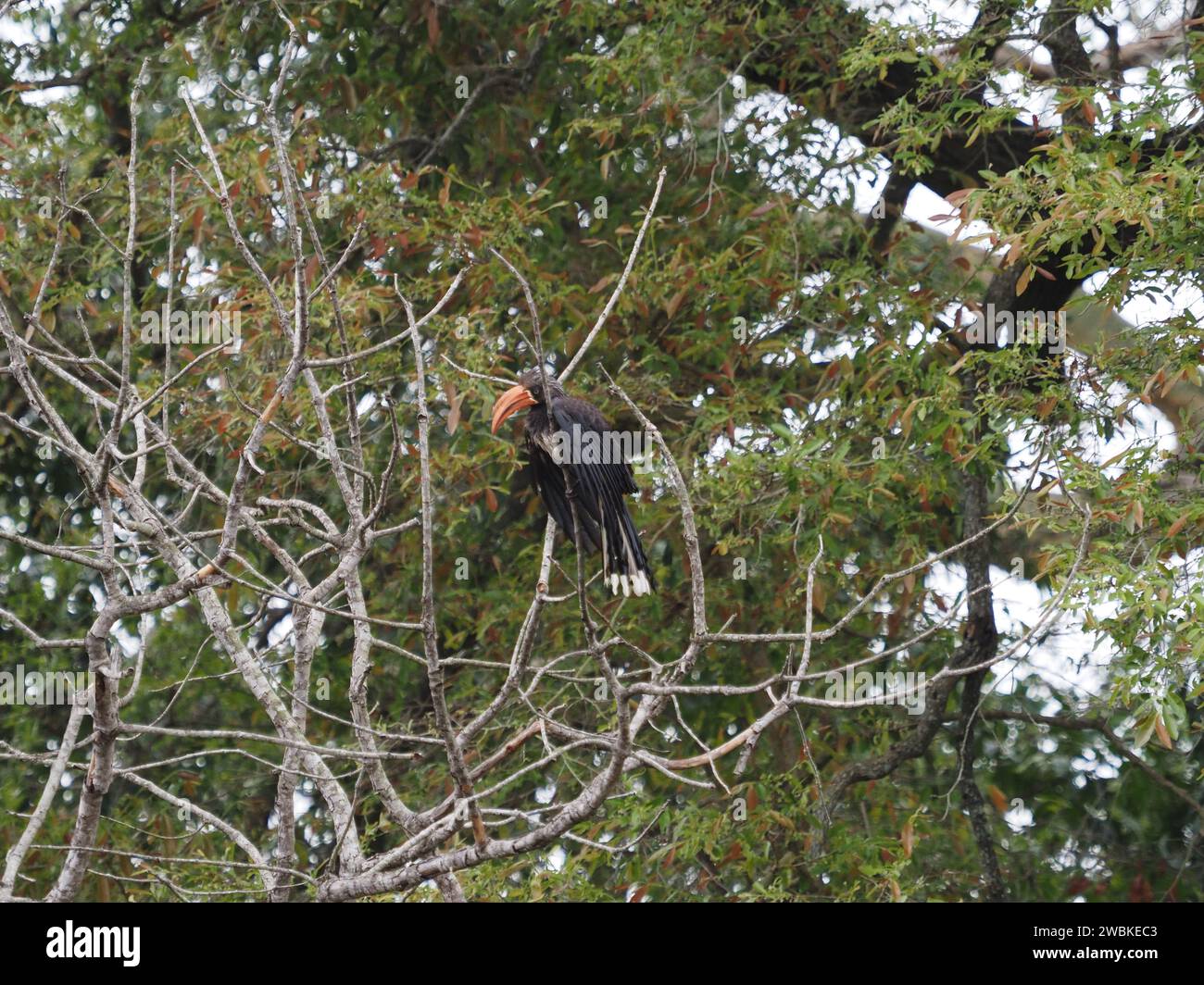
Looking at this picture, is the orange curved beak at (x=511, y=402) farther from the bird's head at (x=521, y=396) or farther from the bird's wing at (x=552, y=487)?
the bird's wing at (x=552, y=487)

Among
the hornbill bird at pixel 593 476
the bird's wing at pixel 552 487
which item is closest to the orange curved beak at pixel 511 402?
the hornbill bird at pixel 593 476

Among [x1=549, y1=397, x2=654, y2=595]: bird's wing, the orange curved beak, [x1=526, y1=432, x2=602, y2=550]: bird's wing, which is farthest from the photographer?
[x1=526, y1=432, x2=602, y2=550]: bird's wing

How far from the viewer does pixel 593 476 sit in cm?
453

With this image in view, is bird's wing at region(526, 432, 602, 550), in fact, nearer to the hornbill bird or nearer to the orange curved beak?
the hornbill bird

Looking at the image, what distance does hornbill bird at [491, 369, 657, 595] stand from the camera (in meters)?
4.52

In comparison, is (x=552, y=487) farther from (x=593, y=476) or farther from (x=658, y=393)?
(x=658, y=393)

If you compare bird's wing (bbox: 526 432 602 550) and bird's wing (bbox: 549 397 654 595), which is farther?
bird's wing (bbox: 526 432 602 550)

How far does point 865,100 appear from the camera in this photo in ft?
20.0

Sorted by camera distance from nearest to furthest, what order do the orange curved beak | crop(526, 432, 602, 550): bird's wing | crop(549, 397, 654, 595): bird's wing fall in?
the orange curved beak, crop(549, 397, 654, 595): bird's wing, crop(526, 432, 602, 550): bird's wing

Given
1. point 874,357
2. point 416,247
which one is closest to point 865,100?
point 874,357

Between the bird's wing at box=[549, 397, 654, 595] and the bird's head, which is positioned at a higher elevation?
the bird's head

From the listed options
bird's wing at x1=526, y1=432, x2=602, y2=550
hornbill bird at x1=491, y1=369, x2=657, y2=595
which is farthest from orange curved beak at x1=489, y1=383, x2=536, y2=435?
bird's wing at x1=526, y1=432, x2=602, y2=550

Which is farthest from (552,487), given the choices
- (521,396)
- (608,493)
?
(521,396)

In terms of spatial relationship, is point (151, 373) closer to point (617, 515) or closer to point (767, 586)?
point (617, 515)
